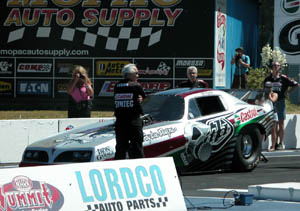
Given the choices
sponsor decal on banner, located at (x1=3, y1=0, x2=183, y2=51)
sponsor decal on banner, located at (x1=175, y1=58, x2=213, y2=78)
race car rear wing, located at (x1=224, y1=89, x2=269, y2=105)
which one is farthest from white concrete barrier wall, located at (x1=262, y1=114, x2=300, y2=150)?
sponsor decal on banner, located at (x1=3, y1=0, x2=183, y2=51)

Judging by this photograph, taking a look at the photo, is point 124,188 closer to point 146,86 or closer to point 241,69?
point 241,69

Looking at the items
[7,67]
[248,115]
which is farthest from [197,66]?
[248,115]

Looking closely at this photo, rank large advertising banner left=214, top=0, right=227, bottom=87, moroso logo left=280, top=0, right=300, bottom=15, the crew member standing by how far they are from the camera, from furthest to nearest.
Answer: moroso logo left=280, top=0, right=300, bottom=15 < large advertising banner left=214, top=0, right=227, bottom=87 < the crew member standing

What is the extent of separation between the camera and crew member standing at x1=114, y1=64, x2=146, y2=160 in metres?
11.8

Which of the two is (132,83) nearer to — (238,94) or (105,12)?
(238,94)

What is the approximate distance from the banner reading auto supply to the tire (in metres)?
14.5

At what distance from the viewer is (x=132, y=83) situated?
1202cm

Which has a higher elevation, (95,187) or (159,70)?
(159,70)

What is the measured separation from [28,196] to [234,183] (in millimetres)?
5408

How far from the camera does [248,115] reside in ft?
47.4

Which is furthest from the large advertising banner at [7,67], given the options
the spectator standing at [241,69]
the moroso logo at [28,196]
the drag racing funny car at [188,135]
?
the moroso logo at [28,196]

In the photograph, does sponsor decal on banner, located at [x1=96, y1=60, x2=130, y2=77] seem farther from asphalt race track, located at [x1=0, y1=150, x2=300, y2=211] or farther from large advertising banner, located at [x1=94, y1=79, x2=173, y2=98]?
asphalt race track, located at [x1=0, y1=150, x2=300, y2=211]

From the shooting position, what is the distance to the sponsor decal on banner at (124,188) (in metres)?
8.16

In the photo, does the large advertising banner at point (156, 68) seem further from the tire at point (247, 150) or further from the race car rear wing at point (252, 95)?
the tire at point (247, 150)
